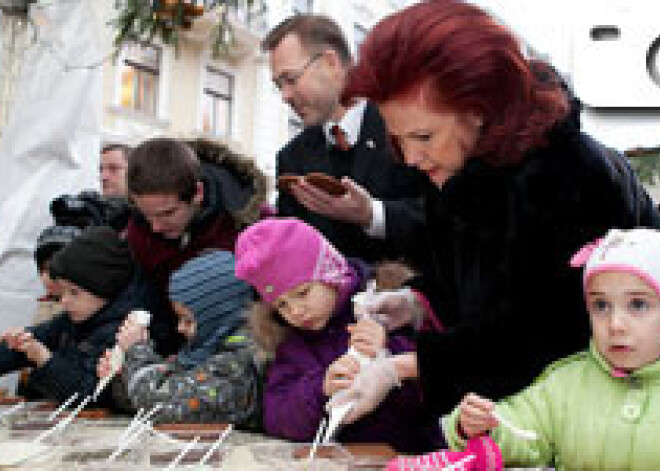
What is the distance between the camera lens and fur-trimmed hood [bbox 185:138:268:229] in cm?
290

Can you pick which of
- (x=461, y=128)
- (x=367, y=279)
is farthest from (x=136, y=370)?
(x=461, y=128)

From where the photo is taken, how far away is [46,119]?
3.86 m

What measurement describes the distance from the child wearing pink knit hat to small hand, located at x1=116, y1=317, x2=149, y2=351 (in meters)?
0.49

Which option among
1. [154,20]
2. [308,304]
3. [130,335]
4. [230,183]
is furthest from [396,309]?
[154,20]

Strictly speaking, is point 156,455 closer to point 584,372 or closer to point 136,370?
point 136,370

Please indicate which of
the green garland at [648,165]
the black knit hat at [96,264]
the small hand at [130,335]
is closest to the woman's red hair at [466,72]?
the small hand at [130,335]

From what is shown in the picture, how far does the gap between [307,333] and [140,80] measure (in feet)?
36.5

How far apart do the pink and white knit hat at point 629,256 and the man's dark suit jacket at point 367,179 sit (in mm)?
885

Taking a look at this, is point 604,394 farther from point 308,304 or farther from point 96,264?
point 96,264

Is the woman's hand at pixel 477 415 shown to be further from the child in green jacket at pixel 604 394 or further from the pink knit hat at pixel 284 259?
the pink knit hat at pixel 284 259

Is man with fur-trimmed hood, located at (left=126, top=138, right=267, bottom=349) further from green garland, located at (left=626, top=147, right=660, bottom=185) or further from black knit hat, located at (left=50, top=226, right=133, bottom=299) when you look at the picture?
green garland, located at (left=626, top=147, right=660, bottom=185)

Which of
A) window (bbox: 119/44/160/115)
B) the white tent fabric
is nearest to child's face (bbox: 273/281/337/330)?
the white tent fabric

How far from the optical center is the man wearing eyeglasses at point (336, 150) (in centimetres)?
233

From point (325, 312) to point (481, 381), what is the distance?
642mm
